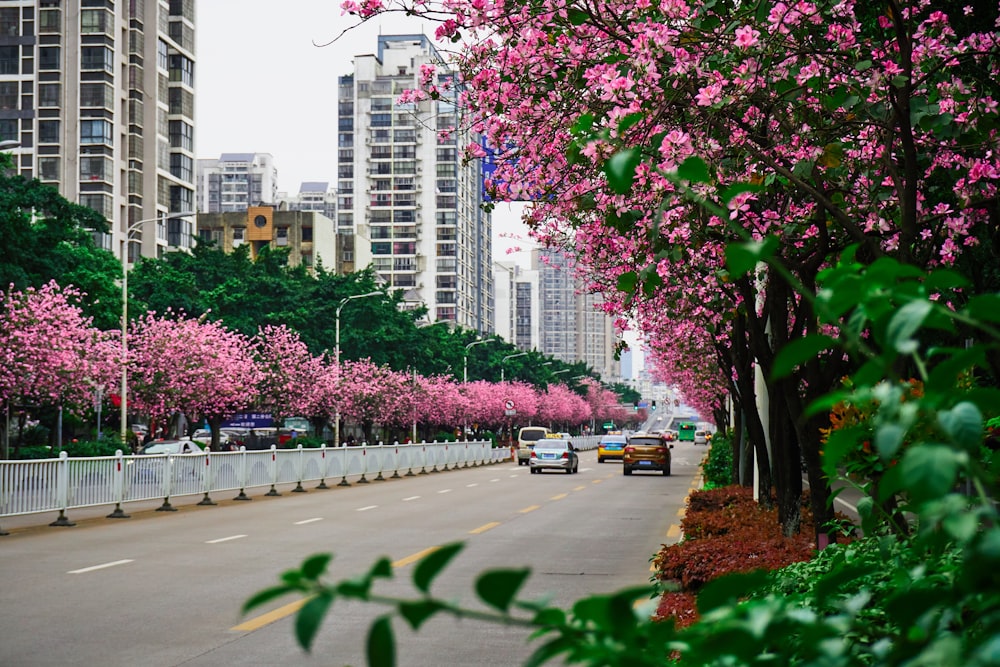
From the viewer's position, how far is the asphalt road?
9.98 meters

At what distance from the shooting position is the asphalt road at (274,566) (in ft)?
32.8

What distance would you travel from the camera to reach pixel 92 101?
86.1 meters

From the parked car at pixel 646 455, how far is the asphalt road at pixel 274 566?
18.5 meters

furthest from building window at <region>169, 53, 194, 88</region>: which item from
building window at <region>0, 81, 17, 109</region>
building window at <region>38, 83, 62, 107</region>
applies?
building window at <region>0, 81, 17, 109</region>

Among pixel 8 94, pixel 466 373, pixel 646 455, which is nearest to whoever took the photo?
pixel 646 455

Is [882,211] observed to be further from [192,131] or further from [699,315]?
[192,131]

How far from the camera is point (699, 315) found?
15.1 metres

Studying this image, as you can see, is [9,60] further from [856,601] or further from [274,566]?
[856,601]

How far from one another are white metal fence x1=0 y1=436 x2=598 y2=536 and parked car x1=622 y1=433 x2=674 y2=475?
32.0 feet

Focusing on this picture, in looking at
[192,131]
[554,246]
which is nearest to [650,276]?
[554,246]

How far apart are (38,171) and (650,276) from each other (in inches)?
3377

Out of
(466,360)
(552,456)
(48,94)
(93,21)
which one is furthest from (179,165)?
(552,456)

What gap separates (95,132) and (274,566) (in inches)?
2995

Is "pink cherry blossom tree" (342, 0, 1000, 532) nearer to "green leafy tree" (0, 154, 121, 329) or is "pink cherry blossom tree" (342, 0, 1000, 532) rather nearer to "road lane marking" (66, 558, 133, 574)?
"road lane marking" (66, 558, 133, 574)
